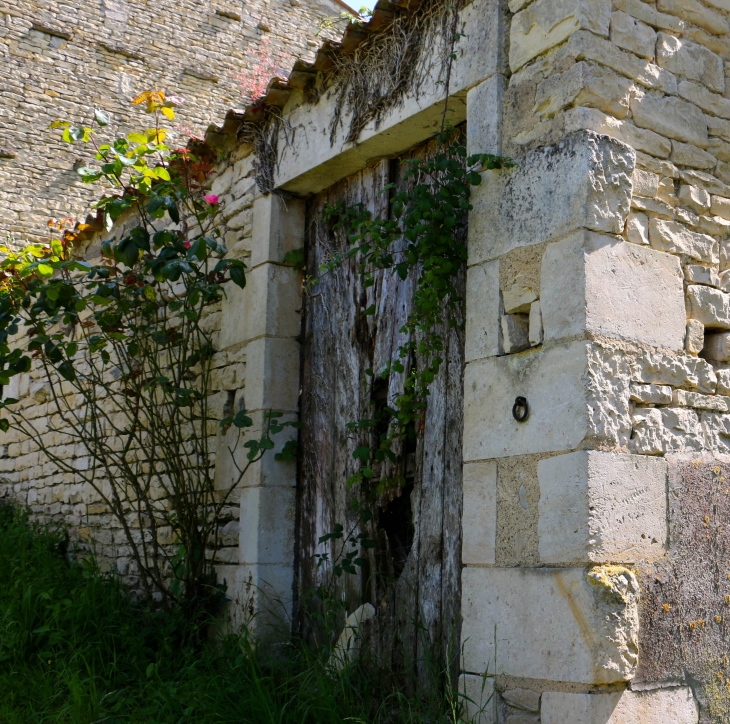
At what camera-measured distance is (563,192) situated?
3.03 metres

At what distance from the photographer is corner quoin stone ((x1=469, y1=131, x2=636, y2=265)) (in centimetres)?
299

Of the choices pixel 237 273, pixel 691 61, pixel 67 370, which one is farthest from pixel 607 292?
pixel 67 370

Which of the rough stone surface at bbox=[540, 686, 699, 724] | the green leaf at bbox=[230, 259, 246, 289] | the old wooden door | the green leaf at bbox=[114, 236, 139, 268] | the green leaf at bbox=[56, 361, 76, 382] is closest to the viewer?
the rough stone surface at bbox=[540, 686, 699, 724]

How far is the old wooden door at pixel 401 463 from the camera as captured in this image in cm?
362

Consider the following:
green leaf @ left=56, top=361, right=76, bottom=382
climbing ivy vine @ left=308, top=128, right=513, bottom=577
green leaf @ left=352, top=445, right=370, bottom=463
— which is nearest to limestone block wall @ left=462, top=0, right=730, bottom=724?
climbing ivy vine @ left=308, top=128, right=513, bottom=577

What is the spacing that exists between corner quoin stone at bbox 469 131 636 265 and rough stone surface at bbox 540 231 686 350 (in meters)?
0.07

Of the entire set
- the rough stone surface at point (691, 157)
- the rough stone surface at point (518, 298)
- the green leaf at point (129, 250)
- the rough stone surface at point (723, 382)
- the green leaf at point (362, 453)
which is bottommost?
the green leaf at point (362, 453)

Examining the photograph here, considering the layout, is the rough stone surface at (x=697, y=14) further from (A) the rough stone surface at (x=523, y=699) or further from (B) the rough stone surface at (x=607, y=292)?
(A) the rough stone surface at (x=523, y=699)

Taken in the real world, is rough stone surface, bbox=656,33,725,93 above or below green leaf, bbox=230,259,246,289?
above

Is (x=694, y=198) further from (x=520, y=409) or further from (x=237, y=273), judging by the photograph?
(x=237, y=273)

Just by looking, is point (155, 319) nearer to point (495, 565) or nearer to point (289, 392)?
point (289, 392)

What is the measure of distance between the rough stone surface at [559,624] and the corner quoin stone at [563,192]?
1139mm

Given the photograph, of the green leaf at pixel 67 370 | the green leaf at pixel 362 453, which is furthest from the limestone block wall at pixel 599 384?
the green leaf at pixel 67 370

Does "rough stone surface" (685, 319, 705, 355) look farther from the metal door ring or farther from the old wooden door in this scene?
the old wooden door
